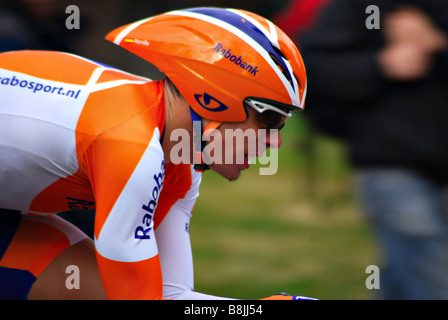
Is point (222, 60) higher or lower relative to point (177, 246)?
higher

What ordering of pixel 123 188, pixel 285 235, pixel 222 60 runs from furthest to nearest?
pixel 285 235
pixel 222 60
pixel 123 188

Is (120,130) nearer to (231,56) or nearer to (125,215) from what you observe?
(125,215)

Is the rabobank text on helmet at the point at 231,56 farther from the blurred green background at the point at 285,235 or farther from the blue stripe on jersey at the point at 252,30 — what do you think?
the blurred green background at the point at 285,235

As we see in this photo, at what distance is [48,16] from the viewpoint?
404cm

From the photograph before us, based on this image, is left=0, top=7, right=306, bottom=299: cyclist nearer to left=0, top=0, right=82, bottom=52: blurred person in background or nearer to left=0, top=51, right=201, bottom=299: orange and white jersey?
left=0, top=51, right=201, bottom=299: orange and white jersey

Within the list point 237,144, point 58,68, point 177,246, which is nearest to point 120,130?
point 58,68

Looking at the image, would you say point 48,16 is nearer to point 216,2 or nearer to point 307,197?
point 307,197

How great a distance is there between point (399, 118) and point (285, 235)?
3.00 meters

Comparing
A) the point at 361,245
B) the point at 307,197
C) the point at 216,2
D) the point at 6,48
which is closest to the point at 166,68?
the point at 6,48

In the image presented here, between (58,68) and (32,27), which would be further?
(32,27)

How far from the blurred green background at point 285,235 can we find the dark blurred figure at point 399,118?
0.33m

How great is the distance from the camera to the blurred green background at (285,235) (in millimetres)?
5621

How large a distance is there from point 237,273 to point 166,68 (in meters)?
3.36

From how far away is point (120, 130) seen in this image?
97.6 inches
